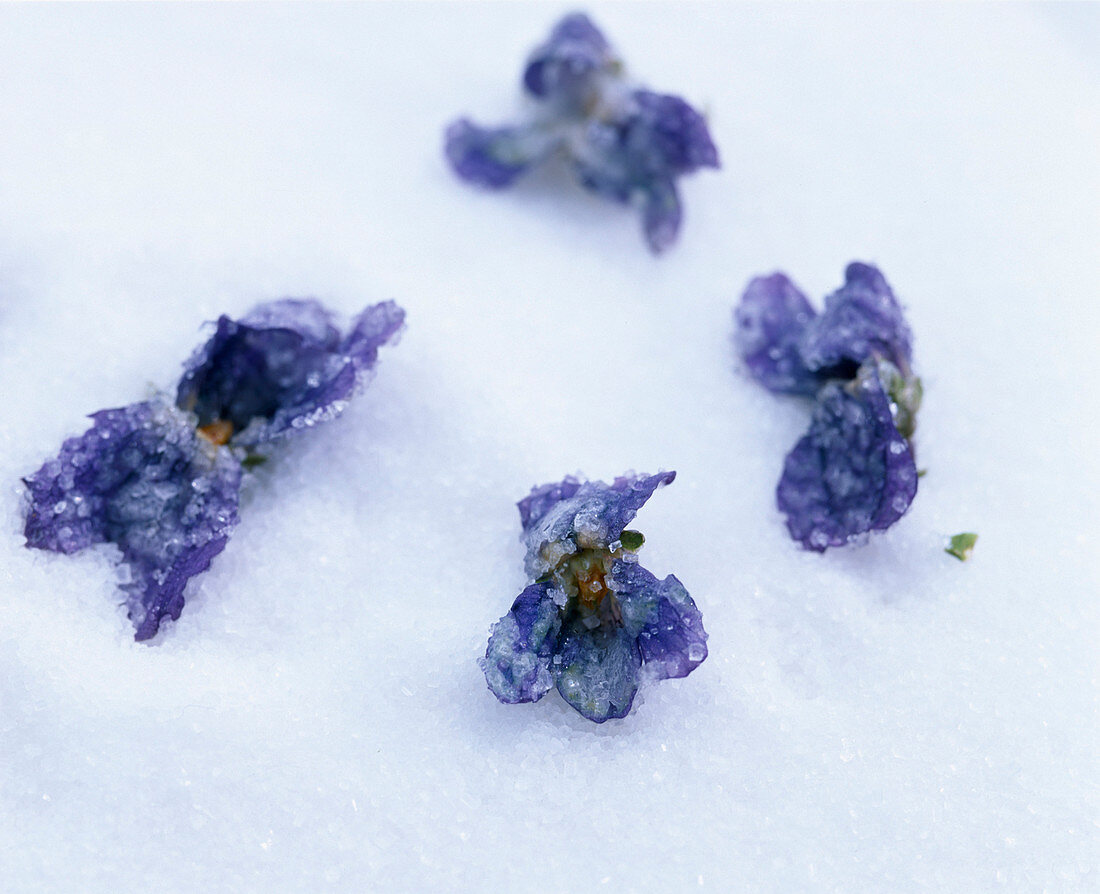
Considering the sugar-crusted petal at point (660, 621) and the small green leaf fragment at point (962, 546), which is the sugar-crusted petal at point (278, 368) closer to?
the sugar-crusted petal at point (660, 621)

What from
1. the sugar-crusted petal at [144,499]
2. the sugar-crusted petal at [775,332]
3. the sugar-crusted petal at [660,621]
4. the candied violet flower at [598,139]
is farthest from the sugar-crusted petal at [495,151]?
the sugar-crusted petal at [660,621]

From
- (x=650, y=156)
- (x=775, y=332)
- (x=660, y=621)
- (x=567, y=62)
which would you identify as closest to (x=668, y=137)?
(x=650, y=156)

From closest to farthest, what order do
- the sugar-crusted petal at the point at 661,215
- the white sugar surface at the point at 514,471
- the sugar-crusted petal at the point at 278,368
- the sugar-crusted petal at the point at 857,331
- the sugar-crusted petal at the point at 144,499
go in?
the white sugar surface at the point at 514,471, the sugar-crusted petal at the point at 144,499, the sugar-crusted petal at the point at 278,368, the sugar-crusted petal at the point at 857,331, the sugar-crusted petal at the point at 661,215

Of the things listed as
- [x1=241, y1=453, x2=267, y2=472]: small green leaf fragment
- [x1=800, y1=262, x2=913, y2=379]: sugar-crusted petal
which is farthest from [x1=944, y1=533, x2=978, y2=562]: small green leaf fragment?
[x1=241, y1=453, x2=267, y2=472]: small green leaf fragment

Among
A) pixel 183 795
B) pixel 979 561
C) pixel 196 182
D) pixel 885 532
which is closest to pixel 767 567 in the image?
pixel 885 532

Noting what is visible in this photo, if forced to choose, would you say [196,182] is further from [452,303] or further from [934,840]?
[934,840]

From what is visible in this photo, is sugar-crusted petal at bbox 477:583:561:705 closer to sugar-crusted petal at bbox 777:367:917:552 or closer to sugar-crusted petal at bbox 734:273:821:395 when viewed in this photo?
sugar-crusted petal at bbox 777:367:917:552

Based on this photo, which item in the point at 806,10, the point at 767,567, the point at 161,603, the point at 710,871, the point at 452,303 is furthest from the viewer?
the point at 806,10

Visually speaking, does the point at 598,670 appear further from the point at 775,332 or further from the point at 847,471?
the point at 775,332
